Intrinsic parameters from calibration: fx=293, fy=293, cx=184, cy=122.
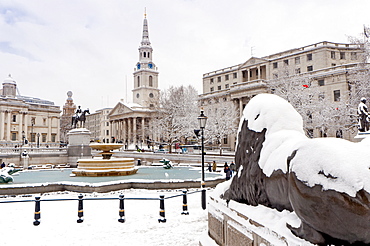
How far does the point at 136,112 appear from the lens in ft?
298

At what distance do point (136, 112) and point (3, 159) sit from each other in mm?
56628

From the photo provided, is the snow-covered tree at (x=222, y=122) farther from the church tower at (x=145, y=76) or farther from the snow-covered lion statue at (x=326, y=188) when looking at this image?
the church tower at (x=145, y=76)

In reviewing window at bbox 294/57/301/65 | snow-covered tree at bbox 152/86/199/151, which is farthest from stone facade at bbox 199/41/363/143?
snow-covered tree at bbox 152/86/199/151

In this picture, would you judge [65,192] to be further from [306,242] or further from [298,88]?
[298,88]

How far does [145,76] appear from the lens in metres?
117

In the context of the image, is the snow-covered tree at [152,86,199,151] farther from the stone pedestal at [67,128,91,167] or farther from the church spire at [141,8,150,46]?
the church spire at [141,8,150,46]

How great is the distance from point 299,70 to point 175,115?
27031 millimetres

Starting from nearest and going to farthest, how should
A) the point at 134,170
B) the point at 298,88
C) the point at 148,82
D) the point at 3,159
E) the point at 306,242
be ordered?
1. the point at 306,242
2. the point at 134,170
3. the point at 3,159
4. the point at 298,88
5. the point at 148,82

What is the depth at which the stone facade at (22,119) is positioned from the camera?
80.4 metres

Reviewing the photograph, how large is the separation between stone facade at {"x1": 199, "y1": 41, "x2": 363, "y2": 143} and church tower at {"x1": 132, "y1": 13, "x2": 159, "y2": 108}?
1897 inches

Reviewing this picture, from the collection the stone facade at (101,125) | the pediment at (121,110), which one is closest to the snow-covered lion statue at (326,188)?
the pediment at (121,110)

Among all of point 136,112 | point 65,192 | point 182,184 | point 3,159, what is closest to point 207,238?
point 182,184

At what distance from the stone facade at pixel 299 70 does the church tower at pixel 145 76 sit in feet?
158

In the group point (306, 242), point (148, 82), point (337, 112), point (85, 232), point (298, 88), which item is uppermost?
point (148, 82)
